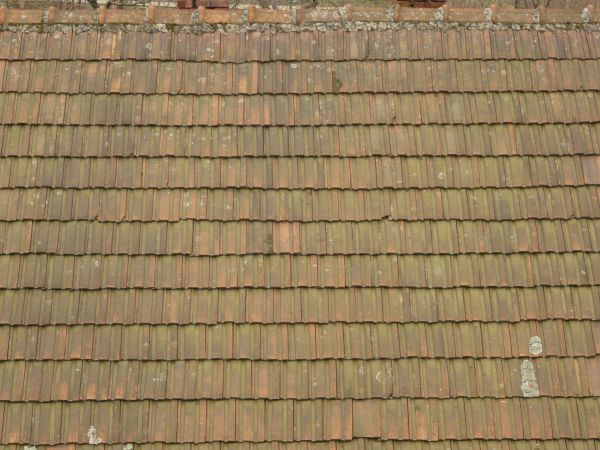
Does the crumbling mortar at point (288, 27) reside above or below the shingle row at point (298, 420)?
above

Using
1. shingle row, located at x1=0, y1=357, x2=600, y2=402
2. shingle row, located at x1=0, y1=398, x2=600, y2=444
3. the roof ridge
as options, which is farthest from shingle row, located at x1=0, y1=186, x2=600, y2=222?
the roof ridge

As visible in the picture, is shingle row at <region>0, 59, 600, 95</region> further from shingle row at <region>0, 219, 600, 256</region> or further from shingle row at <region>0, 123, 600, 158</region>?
shingle row at <region>0, 219, 600, 256</region>

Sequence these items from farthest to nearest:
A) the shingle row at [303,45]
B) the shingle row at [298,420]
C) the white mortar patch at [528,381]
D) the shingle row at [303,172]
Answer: the shingle row at [303,45]
the shingle row at [303,172]
the white mortar patch at [528,381]
the shingle row at [298,420]

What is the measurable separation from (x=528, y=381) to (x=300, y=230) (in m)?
1.86

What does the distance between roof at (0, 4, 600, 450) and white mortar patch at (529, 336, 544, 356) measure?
3cm

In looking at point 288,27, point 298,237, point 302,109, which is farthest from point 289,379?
point 288,27

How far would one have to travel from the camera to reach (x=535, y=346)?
4.30m

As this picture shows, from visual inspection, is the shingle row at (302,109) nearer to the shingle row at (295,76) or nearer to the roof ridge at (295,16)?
the shingle row at (295,76)

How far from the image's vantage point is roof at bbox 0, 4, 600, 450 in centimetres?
417

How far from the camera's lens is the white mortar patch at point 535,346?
4.29 m

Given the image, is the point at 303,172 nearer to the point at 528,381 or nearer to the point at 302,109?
the point at 302,109

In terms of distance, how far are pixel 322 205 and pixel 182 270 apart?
3.63 ft

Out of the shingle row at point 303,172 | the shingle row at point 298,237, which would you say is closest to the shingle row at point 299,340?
the shingle row at point 298,237

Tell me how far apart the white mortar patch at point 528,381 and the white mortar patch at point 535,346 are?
77 mm
